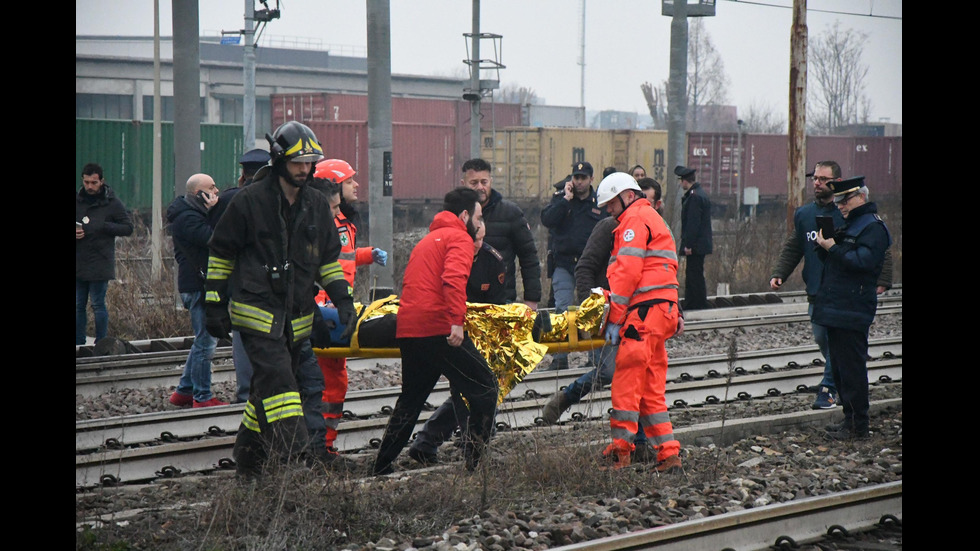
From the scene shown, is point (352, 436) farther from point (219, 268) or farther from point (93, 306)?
point (93, 306)

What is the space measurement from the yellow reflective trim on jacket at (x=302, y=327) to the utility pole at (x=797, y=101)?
45.4ft

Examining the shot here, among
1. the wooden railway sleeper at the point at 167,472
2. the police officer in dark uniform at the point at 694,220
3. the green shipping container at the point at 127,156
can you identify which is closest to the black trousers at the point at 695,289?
the police officer in dark uniform at the point at 694,220

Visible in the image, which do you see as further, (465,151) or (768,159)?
(768,159)

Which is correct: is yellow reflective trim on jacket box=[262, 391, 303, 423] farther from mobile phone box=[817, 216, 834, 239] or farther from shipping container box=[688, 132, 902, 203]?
shipping container box=[688, 132, 902, 203]

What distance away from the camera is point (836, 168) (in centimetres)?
854

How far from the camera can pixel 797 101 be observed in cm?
1855

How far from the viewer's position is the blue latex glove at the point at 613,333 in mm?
6773

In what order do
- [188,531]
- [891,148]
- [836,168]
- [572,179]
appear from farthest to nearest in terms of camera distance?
1. [891,148]
2. [572,179]
3. [836,168]
4. [188,531]

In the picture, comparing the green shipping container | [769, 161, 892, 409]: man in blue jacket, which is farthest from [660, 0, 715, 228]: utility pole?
the green shipping container

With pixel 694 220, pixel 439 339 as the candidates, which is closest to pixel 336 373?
pixel 439 339

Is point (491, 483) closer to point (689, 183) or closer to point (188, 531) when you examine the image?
point (188, 531)

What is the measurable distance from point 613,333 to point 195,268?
11.8 ft
